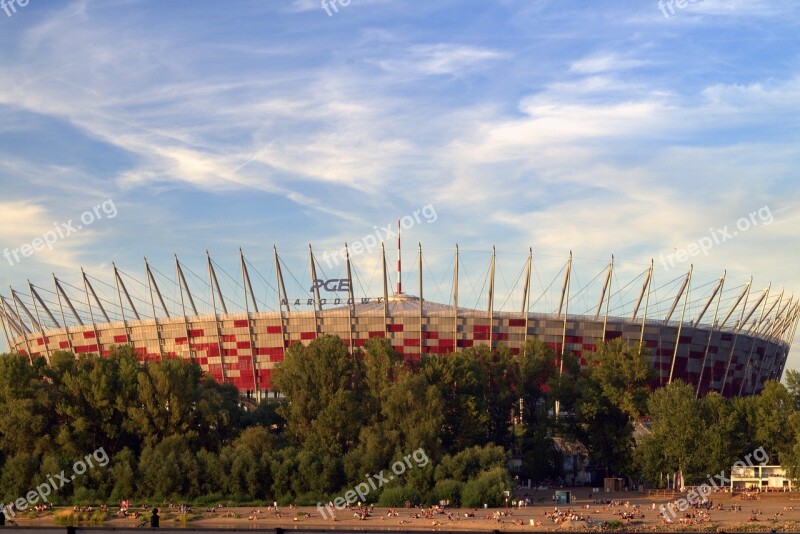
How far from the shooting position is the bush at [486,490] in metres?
76.6

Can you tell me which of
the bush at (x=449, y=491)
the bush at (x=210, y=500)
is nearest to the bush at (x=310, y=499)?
the bush at (x=210, y=500)

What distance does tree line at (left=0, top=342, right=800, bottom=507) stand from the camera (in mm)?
80000

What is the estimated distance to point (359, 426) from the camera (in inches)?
3472

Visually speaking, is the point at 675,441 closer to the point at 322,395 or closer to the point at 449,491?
the point at 449,491

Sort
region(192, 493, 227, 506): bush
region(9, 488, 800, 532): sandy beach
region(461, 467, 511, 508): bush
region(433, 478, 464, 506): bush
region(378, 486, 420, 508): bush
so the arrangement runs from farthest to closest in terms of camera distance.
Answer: region(192, 493, 227, 506): bush → region(433, 478, 464, 506): bush → region(461, 467, 511, 508): bush → region(378, 486, 420, 508): bush → region(9, 488, 800, 532): sandy beach

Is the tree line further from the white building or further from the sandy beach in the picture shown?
the sandy beach

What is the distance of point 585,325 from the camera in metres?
119

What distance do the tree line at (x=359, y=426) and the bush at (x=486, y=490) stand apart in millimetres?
110

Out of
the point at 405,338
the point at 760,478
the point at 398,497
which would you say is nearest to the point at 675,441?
the point at 760,478

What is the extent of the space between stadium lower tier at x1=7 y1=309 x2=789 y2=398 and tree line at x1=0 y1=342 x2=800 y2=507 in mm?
15625

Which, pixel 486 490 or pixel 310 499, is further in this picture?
pixel 310 499

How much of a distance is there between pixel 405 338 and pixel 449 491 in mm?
41257

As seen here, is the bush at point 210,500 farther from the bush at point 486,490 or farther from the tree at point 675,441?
the tree at point 675,441

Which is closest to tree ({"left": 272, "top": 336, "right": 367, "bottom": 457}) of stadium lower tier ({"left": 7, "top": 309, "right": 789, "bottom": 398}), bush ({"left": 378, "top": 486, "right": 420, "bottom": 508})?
bush ({"left": 378, "top": 486, "right": 420, "bottom": 508})
